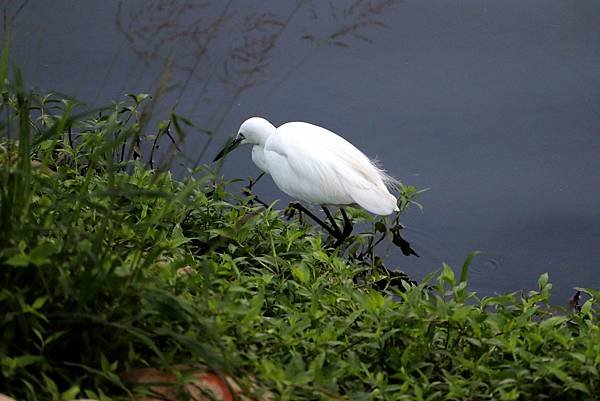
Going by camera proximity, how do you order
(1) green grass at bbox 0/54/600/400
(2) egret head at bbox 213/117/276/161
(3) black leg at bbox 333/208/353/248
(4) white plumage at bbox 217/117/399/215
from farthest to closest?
(2) egret head at bbox 213/117/276/161 → (3) black leg at bbox 333/208/353/248 → (4) white plumage at bbox 217/117/399/215 → (1) green grass at bbox 0/54/600/400

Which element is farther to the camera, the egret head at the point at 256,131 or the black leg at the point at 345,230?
the egret head at the point at 256,131

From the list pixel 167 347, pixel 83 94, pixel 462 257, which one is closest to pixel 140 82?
pixel 83 94

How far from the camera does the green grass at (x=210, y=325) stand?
175 cm

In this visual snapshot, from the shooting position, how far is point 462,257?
3.28 meters

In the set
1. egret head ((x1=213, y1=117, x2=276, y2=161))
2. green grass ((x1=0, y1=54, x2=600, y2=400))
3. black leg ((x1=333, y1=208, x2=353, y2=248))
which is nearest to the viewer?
green grass ((x1=0, y1=54, x2=600, y2=400))

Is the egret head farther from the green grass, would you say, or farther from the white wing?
the green grass

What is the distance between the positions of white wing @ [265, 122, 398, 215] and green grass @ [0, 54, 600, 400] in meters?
0.61

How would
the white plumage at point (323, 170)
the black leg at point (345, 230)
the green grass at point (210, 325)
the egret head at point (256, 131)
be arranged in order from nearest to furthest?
the green grass at point (210, 325), the white plumage at point (323, 170), the black leg at point (345, 230), the egret head at point (256, 131)

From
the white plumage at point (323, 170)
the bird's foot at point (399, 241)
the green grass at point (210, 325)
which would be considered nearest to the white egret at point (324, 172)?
the white plumage at point (323, 170)

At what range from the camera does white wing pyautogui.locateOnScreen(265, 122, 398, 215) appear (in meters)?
3.02

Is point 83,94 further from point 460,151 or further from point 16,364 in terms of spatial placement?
point 16,364

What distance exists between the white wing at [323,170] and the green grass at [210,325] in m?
0.61

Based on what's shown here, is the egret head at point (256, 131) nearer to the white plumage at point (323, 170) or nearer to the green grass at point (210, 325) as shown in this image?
the white plumage at point (323, 170)

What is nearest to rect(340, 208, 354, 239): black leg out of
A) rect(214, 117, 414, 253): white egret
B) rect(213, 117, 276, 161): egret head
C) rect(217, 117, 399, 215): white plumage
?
rect(214, 117, 414, 253): white egret
